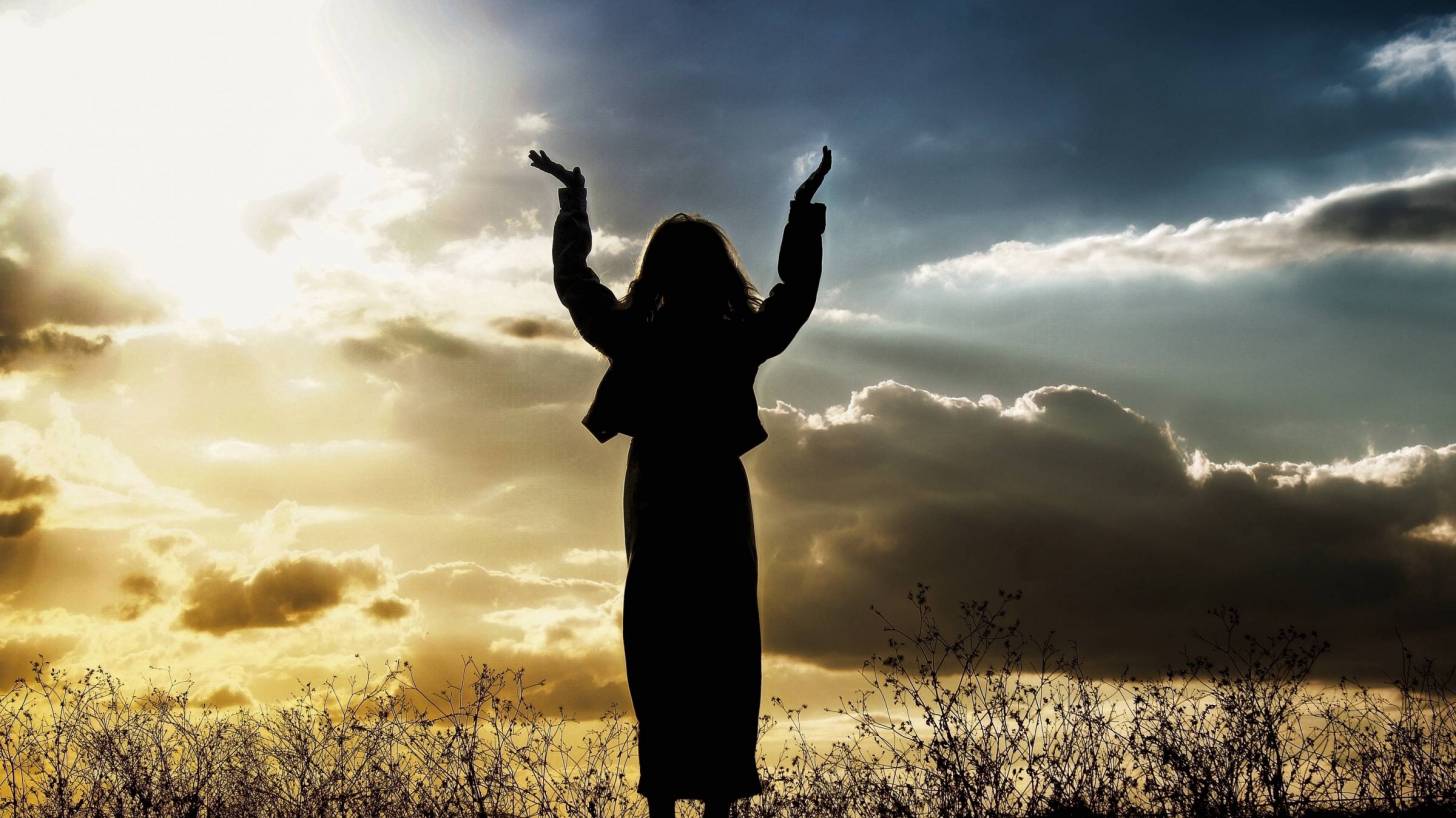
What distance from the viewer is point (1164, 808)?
229 inches

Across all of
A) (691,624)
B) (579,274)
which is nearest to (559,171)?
(579,274)

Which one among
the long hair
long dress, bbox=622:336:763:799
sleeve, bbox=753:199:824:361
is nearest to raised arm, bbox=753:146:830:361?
sleeve, bbox=753:199:824:361

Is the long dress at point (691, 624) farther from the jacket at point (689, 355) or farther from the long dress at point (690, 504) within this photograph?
the jacket at point (689, 355)

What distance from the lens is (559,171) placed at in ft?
18.1

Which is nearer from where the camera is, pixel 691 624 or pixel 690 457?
pixel 691 624

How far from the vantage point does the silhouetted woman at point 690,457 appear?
468cm

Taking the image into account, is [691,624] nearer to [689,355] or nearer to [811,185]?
[689,355]

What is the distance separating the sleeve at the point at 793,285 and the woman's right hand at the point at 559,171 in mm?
1200

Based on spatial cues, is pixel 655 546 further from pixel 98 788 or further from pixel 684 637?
pixel 98 788

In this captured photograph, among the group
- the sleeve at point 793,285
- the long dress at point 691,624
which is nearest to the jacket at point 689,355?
the sleeve at point 793,285

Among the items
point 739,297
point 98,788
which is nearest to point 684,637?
point 739,297

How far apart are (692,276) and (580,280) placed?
579 millimetres

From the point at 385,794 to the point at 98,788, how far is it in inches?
85.0

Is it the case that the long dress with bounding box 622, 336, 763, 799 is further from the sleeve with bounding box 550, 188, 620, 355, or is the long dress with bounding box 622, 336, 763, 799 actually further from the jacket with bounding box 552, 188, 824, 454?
the sleeve with bounding box 550, 188, 620, 355
